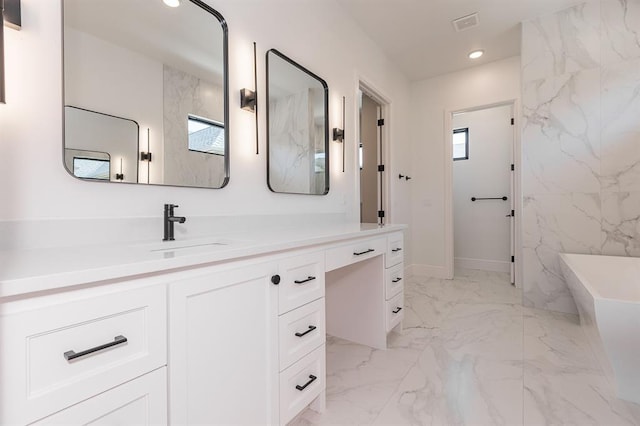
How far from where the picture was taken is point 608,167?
255 centimetres

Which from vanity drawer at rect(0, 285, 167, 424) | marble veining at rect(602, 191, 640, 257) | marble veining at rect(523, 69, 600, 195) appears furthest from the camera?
marble veining at rect(523, 69, 600, 195)

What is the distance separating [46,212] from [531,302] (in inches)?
140

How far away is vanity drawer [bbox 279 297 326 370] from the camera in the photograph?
3.75 ft

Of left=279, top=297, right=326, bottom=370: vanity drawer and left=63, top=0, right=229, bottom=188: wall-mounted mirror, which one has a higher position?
left=63, top=0, right=229, bottom=188: wall-mounted mirror

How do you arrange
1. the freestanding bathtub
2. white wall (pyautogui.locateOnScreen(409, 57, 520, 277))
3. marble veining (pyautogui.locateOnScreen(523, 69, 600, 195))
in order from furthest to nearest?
white wall (pyautogui.locateOnScreen(409, 57, 520, 277)) < marble veining (pyautogui.locateOnScreen(523, 69, 600, 195)) < the freestanding bathtub

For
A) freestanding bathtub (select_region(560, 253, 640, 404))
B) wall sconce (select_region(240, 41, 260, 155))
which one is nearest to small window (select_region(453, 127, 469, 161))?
freestanding bathtub (select_region(560, 253, 640, 404))

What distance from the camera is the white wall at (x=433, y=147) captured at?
12.4 ft

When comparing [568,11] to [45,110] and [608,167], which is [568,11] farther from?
[45,110]

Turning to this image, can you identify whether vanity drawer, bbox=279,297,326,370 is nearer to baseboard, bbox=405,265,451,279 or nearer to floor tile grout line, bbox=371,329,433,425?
floor tile grout line, bbox=371,329,433,425

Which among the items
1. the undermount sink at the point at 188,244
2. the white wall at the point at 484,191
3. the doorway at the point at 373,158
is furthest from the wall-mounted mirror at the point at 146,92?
the white wall at the point at 484,191

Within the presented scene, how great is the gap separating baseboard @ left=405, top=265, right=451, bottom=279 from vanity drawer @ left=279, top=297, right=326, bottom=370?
2.91 metres

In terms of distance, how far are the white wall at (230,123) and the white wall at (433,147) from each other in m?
1.03

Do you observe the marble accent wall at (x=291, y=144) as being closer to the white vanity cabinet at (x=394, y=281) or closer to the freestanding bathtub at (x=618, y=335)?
the white vanity cabinet at (x=394, y=281)

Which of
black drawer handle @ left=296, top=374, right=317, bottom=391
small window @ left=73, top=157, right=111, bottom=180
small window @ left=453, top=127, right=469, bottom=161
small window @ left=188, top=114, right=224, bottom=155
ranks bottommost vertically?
black drawer handle @ left=296, top=374, right=317, bottom=391
